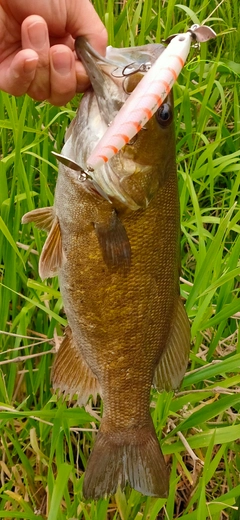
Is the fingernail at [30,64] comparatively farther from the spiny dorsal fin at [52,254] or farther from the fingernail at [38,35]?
the spiny dorsal fin at [52,254]

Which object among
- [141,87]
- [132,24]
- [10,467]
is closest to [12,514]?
[10,467]

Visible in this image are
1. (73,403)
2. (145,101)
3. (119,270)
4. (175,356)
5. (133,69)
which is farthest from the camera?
(73,403)

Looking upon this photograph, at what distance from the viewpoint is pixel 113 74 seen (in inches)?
51.2

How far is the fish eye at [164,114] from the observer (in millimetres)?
1326

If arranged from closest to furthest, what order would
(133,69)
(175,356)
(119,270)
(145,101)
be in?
(145,101) < (133,69) < (119,270) < (175,356)

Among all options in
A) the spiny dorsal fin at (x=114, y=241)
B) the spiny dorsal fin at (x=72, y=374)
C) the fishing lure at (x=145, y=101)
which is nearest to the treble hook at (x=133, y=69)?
the fishing lure at (x=145, y=101)

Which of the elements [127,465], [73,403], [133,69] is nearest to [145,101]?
[133,69]

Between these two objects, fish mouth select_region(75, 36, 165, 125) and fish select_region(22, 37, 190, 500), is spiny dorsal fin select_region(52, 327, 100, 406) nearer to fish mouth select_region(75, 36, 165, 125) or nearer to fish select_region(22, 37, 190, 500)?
fish select_region(22, 37, 190, 500)

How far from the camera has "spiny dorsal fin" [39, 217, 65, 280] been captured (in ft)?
4.69

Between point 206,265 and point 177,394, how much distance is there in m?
0.38

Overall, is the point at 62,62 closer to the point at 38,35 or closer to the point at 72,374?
the point at 38,35

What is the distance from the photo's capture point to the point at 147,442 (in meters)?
1.52

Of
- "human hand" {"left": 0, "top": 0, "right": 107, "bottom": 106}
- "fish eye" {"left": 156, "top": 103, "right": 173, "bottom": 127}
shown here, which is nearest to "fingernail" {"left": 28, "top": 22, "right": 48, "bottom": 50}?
"human hand" {"left": 0, "top": 0, "right": 107, "bottom": 106}

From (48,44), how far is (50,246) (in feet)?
1.37
